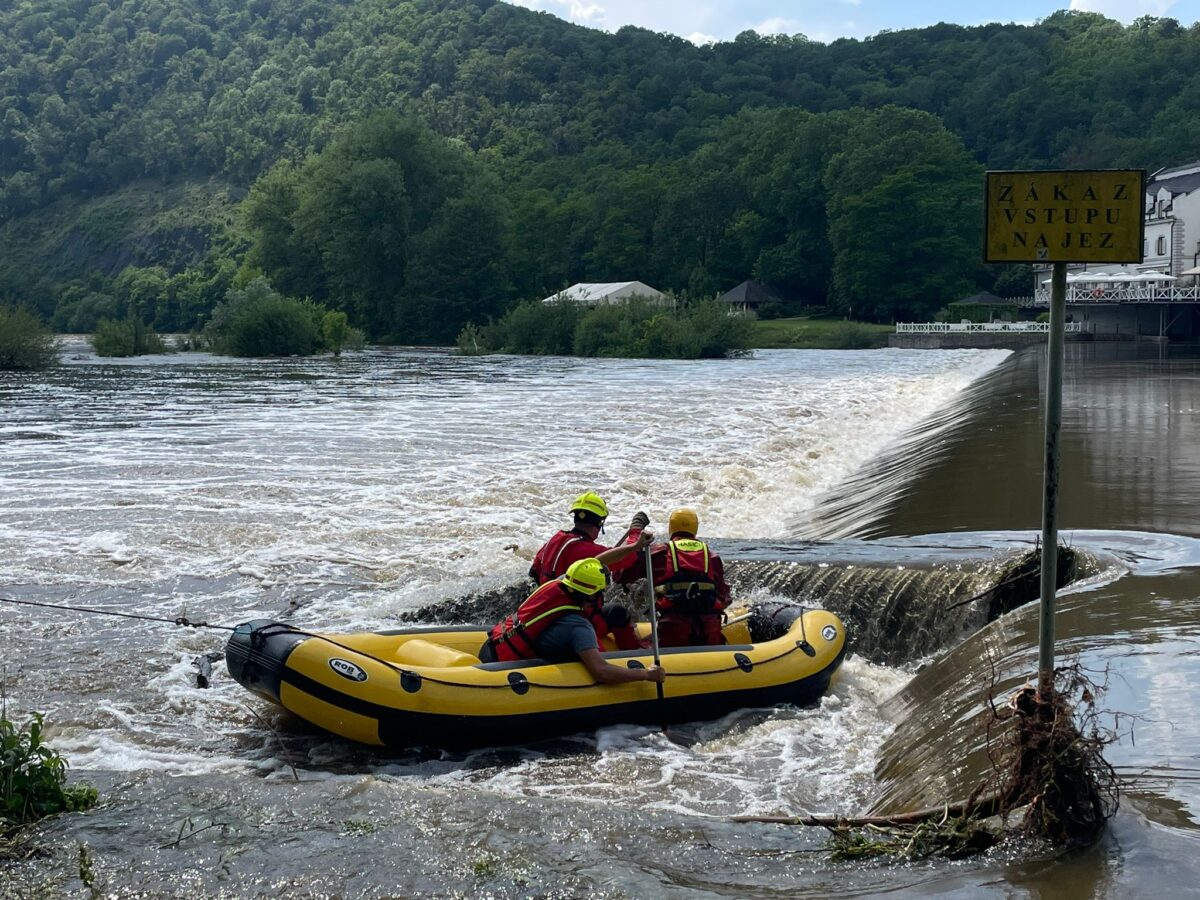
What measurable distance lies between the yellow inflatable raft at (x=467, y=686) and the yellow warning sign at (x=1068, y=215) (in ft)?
12.6

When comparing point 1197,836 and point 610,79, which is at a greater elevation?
point 610,79

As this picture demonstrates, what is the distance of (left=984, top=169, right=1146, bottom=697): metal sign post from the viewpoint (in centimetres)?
480

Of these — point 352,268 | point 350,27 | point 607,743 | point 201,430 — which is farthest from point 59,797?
point 350,27

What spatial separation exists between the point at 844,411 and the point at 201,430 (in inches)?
550

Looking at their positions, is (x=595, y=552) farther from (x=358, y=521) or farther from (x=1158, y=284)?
(x=1158, y=284)

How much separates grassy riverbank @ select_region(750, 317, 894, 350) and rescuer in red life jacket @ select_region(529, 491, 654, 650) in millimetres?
52990

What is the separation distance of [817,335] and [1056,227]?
6900cm

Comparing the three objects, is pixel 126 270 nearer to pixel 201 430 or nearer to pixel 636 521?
pixel 201 430

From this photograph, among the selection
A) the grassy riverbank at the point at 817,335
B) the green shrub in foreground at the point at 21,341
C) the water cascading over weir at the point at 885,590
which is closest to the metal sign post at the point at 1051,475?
the water cascading over weir at the point at 885,590

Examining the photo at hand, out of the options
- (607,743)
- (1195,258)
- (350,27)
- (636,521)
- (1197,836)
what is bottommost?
(607,743)

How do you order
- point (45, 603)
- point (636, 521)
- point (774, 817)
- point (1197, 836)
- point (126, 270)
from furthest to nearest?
point (126, 270)
point (45, 603)
point (636, 521)
point (774, 817)
point (1197, 836)

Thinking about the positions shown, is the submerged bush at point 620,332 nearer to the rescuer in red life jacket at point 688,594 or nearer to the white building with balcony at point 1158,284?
the white building with balcony at point 1158,284

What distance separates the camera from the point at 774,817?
5609mm

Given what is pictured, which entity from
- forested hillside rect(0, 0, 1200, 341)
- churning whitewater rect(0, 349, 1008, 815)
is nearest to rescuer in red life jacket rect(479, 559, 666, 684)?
churning whitewater rect(0, 349, 1008, 815)
